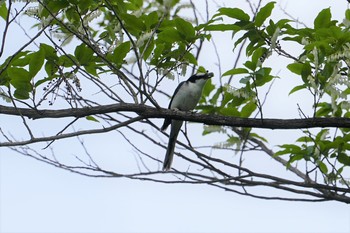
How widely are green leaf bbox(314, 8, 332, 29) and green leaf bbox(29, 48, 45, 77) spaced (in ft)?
6.34

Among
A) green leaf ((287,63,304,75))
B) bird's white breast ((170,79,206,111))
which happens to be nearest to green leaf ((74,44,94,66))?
green leaf ((287,63,304,75))

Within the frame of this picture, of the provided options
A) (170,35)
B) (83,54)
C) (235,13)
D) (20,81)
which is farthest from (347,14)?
(20,81)

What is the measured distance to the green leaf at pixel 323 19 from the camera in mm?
4336

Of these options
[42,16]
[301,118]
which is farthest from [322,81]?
[42,16]

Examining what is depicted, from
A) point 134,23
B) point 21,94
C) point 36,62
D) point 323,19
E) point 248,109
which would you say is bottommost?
point 21,94

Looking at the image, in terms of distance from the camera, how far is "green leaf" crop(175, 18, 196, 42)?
4.29 metres

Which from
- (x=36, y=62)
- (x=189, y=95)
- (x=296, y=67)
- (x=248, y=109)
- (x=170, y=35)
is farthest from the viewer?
(x=189, y=95)

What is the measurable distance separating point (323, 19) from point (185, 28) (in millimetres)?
986

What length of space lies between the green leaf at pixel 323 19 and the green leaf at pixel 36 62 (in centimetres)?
193

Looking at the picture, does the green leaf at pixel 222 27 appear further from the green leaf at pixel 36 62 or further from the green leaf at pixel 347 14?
the green leaf at pixel 36 62

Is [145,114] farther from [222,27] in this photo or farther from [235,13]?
[235,13]

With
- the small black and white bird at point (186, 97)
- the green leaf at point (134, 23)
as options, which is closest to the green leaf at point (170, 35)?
the green leaf at point (134, 23)

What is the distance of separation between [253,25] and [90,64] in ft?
3.89

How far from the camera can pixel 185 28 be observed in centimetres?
432
